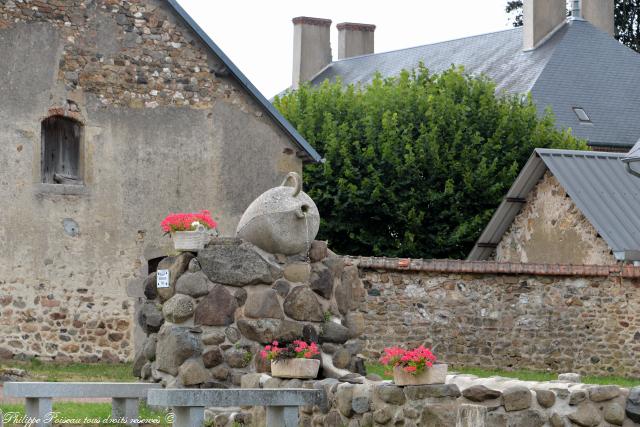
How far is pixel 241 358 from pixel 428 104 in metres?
18.2

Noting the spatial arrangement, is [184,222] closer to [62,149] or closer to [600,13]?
[62,149]

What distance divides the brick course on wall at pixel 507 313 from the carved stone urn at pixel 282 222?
23.8 ft

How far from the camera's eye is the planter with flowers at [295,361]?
13000mm

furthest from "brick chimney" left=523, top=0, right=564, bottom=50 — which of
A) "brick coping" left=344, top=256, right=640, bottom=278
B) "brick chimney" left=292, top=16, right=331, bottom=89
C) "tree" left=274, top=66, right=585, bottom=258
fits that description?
"brick coping" left=344, top=256, right=640, bottom=278

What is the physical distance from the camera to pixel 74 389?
42.3 ft

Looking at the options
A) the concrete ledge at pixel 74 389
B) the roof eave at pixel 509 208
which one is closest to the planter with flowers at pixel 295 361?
the concrete ledge at pixel 74 389

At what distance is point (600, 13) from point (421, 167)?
48.3 feet

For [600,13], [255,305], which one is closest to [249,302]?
[255,305]

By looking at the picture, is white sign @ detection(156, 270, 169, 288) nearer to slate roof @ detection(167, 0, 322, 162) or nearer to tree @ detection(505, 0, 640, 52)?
slate roof @ detection(167, 0, 322, 162)

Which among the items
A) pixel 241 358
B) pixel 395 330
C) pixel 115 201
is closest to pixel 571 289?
pixel 395 330

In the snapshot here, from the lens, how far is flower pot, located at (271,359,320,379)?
1299cm

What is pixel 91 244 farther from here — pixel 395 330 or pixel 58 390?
pixel 58 390

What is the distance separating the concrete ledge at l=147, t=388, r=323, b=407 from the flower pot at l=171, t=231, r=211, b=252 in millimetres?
2774

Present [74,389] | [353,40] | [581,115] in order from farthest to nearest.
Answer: [353,40] < [581,115] < [74,389]
